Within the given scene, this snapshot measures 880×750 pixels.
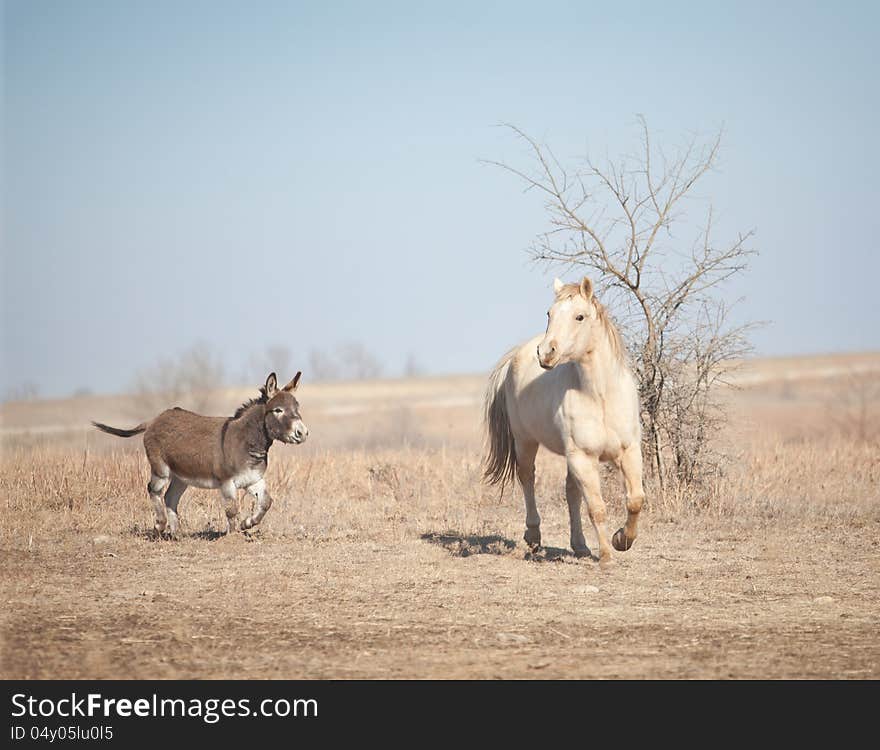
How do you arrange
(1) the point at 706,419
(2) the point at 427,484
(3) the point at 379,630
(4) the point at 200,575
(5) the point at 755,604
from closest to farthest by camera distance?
(3) the point at 379,630, (5) the point at 755,604, (4) the point at 200,575, (1) the point at 706,419, (2) the point at 427,484

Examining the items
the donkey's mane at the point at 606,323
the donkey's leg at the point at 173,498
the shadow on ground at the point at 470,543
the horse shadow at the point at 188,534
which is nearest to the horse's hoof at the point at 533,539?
the shadow on ground at the point at 470,543

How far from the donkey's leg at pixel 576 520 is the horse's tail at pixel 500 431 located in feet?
3.88

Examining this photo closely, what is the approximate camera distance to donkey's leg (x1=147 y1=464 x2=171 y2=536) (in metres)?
11.4

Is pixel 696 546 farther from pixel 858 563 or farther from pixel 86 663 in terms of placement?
pixel 86 663

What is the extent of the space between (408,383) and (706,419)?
75099mm

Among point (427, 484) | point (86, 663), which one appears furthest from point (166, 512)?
point (86, 663)

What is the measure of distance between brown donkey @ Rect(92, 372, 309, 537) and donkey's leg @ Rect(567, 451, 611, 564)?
300cm

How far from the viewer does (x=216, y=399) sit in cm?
4750

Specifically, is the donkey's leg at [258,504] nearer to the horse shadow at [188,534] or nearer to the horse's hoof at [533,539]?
the horse shadow at [188,534]

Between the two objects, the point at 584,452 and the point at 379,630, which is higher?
the point at 584,452

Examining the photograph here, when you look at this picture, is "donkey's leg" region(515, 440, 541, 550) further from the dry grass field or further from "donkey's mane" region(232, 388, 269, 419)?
"donkey's mane" region(232, 388, 269, 419)

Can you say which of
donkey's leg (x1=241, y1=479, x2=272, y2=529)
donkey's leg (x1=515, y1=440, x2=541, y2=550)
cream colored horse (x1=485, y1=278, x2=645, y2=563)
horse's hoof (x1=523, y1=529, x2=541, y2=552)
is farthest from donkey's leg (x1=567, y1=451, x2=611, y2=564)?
donkey's leg (x1=241, y1=479, x2=272, y2=529)
